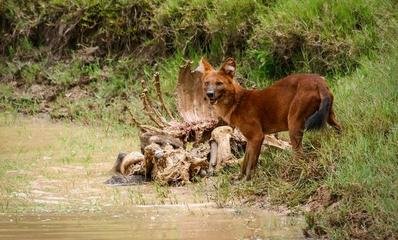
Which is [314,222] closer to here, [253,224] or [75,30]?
[253,224]

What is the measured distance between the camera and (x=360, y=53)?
11258 mm

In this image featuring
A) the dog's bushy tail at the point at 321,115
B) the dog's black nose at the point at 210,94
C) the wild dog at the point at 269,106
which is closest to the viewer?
the dog's bushy tail at the point at 321,115

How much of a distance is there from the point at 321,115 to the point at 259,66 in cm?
363

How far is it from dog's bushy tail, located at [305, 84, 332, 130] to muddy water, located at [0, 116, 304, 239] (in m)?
0.94

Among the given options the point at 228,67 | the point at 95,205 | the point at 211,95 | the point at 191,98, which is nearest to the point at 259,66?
the point at 191,98

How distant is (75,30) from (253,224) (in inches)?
299

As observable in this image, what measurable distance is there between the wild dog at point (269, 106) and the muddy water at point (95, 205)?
0.65 meters

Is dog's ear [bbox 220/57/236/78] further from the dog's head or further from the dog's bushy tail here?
the dog's bushy tail

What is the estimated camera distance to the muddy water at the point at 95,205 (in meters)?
7.39

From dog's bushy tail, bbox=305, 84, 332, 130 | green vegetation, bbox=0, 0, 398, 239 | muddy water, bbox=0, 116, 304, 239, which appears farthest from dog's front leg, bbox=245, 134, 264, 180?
dog's bushy tail, bbox=305, 84, 332, 130

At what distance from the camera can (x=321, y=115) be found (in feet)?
28.5

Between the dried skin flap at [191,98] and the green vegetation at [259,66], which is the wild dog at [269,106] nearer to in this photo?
the green vegetation at [259,66]

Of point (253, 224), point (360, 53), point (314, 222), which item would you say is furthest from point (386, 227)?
point (360, 53)

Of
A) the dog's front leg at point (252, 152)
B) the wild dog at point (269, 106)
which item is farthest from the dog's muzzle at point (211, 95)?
the dog's front leg at point (252, 152)
